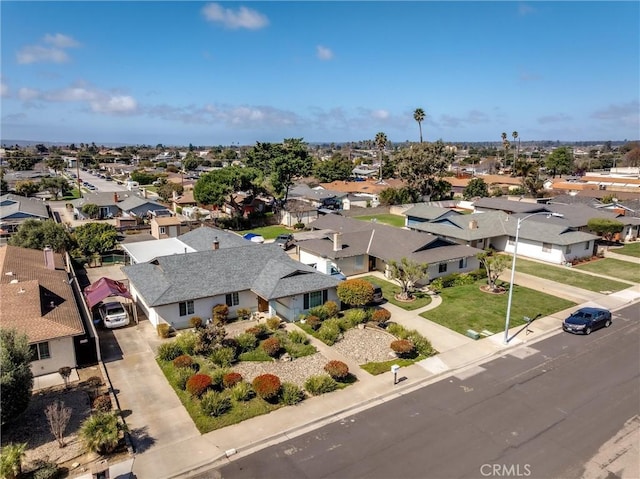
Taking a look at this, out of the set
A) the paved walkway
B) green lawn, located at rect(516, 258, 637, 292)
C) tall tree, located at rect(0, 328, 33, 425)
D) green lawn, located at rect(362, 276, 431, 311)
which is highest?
tall tree, located at rect(0, 328, 33, 425)

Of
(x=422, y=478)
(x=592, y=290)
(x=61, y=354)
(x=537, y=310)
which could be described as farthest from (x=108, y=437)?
(x=592, y=290)

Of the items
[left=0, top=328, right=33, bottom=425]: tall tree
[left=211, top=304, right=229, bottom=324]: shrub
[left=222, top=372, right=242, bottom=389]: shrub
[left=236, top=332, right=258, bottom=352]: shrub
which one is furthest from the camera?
[left=211, top=304, right=229, bottom=324]: shrub

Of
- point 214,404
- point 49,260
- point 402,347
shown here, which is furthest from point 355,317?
point 49,260

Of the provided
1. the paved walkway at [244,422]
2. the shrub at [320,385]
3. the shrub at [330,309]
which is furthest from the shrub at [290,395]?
the shrub at [330,309]

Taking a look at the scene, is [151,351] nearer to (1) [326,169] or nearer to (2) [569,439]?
(2) [569,439]

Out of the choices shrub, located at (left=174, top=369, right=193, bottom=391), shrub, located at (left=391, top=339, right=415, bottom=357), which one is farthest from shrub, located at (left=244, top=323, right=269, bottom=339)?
shrub, located at (left=391, top=339, right=415, bottom=357)

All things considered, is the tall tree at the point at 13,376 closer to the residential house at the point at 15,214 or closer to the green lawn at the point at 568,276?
the green lawn at the point at 568,276

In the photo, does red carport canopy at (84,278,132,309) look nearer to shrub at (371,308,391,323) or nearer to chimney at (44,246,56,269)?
chimney at (44,246,56,269)

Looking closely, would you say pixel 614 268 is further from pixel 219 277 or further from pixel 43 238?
pixel 43 238
